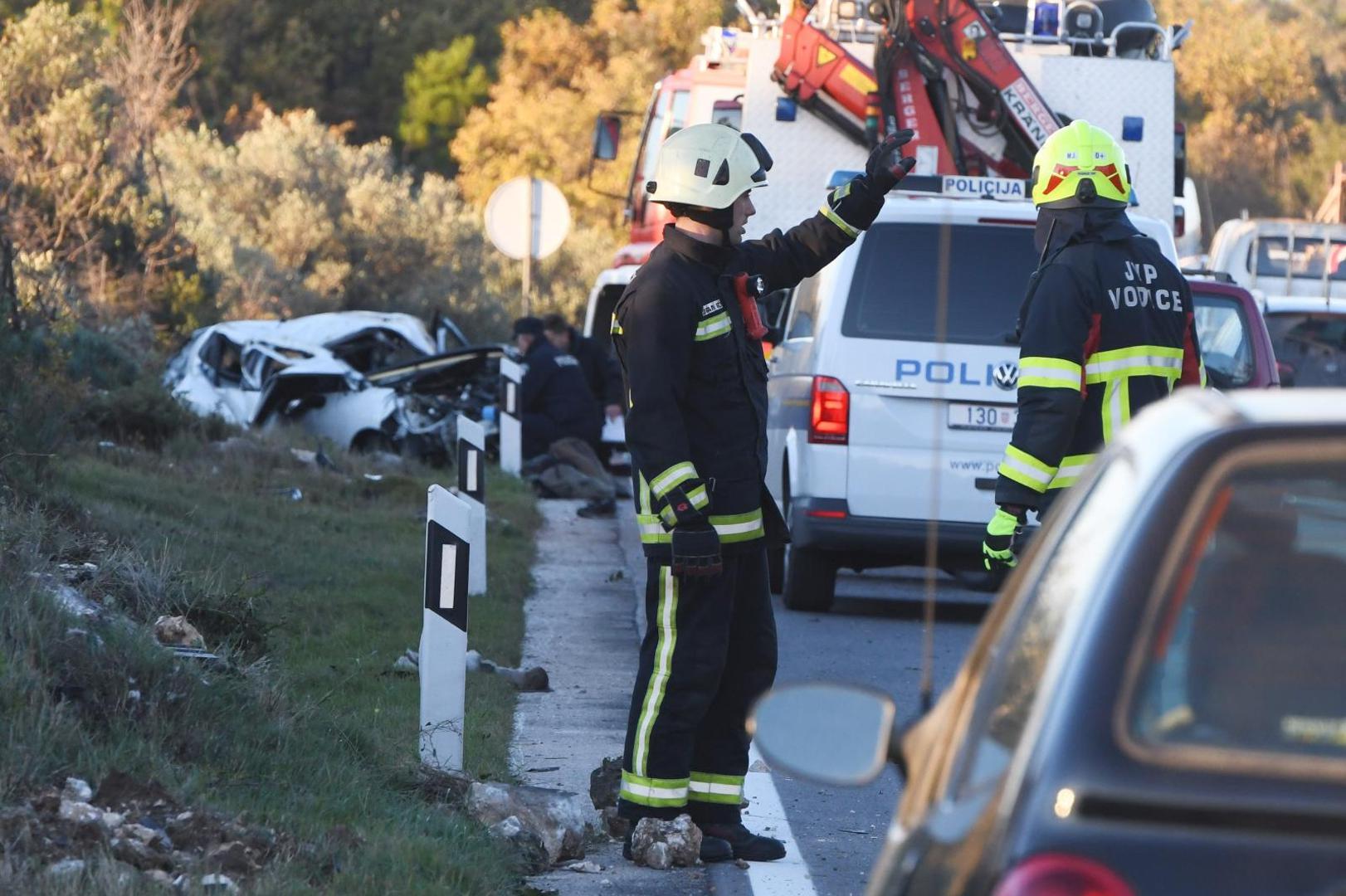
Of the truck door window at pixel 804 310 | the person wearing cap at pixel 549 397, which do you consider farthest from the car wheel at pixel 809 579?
the person wearing cap at pixel 549 397

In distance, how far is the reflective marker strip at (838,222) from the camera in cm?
598

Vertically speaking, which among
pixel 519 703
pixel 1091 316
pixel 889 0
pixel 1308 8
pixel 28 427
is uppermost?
pixel 1308 8

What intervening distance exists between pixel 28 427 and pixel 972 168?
761 cm

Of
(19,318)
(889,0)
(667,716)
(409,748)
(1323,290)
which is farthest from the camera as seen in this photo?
(1323,290)

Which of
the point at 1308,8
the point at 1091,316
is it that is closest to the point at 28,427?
the point at 1091,316

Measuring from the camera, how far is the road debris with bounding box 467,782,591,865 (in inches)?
223

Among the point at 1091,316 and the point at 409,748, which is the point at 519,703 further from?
the point at 1091,316

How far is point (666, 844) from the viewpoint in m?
5.64

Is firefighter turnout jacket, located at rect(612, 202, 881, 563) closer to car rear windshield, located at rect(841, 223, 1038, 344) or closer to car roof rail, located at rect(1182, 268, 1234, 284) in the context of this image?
car rear windshield, located at rect(841, 223, 1038, 344)

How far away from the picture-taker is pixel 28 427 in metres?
9.15

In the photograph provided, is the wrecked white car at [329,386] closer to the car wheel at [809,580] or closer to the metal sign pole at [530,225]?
the metal sign pole at [530,225]

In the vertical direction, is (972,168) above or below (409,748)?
above

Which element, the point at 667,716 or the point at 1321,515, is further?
the point at 667,716

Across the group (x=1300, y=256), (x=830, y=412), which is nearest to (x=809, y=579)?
(x=830, y=412)
